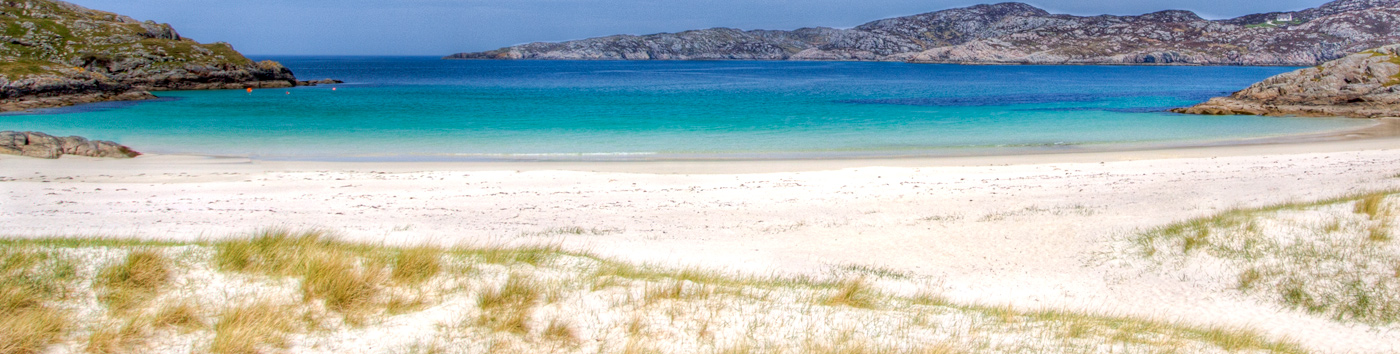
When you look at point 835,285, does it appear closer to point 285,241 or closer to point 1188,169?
point 285,241

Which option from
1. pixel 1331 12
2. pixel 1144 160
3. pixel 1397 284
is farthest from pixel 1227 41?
pixel 1397 284

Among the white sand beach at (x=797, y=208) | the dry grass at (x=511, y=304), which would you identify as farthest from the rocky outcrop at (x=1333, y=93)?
the dry grass at (x=511, y=304)

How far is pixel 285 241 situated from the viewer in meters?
6.95

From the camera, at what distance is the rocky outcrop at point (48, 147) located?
60.7 feet

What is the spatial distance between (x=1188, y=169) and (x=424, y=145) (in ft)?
66.3

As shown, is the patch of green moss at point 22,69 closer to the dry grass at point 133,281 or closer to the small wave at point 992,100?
the small wave at point 992,100

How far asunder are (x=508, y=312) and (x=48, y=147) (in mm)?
19371

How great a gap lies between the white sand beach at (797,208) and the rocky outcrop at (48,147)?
2.17ft

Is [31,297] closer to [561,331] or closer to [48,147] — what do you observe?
[561,331]

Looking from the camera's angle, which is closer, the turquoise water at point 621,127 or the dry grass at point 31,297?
the dry grass at point 31,297

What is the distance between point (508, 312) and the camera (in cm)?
550

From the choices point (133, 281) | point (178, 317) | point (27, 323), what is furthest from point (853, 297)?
point (27, 323)

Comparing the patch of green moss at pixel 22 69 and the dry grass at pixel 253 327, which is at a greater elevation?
the patch of green moss at pixel 22 69

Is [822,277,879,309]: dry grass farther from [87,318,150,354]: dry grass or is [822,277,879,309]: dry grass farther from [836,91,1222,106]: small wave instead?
[836,91,1222,106]: small wave
